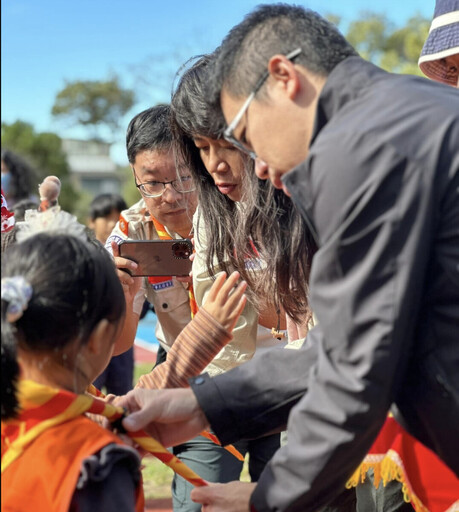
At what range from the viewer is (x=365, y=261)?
5.21 feet

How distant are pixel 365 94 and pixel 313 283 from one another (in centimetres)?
47

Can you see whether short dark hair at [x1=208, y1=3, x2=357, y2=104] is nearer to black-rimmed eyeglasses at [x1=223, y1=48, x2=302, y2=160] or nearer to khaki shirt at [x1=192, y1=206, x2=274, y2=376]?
black-rimmed eyeglasses at [x1=223, y1=48, x2=302, y2=160]

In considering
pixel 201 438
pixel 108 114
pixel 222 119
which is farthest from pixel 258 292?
pixel 108 114

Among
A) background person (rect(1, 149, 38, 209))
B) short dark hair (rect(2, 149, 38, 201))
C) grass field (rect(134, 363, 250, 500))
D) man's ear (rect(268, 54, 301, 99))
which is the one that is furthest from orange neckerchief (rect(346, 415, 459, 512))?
short dark hair (rect(2, 149, 38, 201))

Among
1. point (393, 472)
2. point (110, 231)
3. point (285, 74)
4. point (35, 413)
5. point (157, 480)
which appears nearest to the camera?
point (35, 413)

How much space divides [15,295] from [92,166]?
162ft

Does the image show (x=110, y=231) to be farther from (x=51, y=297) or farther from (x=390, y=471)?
(x=51, y=297)

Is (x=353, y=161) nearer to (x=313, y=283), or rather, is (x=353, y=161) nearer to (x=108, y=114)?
(x=313, y=283)

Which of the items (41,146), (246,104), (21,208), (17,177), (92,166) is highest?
(246,104)

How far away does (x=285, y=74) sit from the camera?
1.81 meters

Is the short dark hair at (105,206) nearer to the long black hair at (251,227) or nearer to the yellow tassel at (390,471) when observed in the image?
the long black hair at (251,227)

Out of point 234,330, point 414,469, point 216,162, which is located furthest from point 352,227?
point 234,330

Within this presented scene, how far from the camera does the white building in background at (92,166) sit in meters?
48.8

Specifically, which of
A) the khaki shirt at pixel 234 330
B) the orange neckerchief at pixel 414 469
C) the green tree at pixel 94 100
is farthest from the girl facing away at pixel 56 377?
the green tree at pixel 94 100
